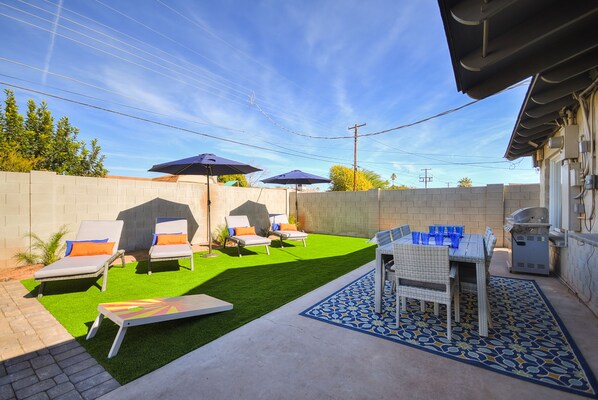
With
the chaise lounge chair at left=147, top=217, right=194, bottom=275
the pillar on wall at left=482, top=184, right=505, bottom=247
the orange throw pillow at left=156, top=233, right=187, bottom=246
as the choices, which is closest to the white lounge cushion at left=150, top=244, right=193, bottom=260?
the chaise lounge chair at left=147, top=217, right=194, bottom=275

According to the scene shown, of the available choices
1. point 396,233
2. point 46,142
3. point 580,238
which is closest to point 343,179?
point 46,142

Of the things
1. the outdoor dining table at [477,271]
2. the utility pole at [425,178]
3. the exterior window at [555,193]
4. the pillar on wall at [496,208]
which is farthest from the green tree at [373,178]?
the outdoor dining table at [477,271]

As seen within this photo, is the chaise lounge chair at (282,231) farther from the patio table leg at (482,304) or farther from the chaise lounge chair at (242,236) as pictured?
the patio table leg at (482,304)

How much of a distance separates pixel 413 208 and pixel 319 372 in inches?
312

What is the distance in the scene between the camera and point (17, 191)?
17.9ft

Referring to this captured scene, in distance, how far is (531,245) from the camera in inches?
197

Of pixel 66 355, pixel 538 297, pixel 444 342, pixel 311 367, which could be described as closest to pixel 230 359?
pixel 311 367

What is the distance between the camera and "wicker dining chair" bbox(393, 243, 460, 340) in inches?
106

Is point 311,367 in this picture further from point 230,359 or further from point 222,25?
point 222,25

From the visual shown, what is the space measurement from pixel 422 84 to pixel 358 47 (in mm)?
3368

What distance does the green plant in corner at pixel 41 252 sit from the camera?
216 inches

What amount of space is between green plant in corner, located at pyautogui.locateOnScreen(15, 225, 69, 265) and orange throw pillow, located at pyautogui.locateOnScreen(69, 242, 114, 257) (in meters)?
1.33

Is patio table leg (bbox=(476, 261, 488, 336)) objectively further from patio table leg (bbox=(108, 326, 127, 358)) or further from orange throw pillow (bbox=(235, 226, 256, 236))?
orange throw pillow (bbox=(235, 226, 256, 236))

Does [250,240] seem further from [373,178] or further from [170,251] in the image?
[373,178]
